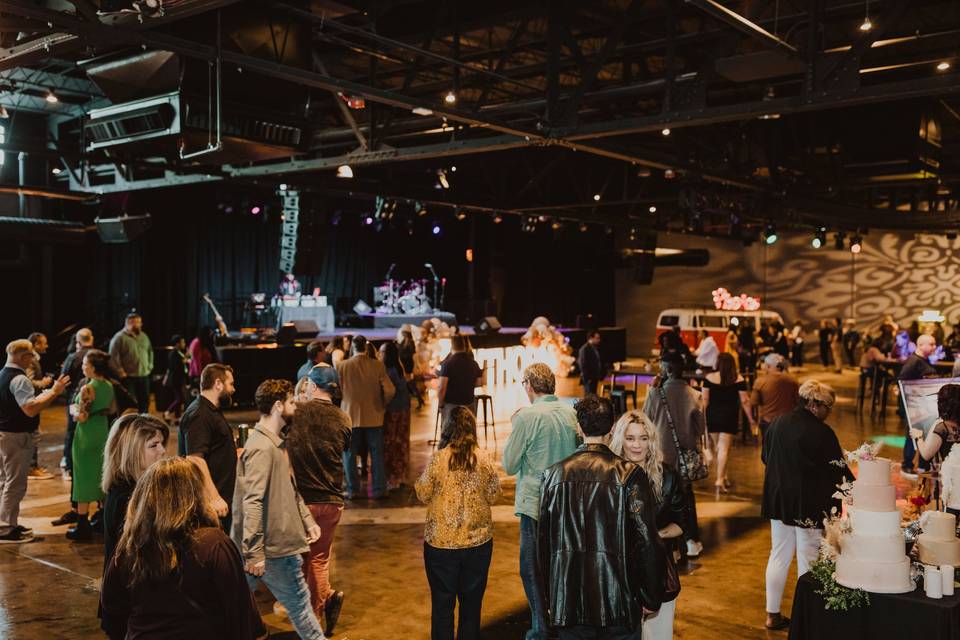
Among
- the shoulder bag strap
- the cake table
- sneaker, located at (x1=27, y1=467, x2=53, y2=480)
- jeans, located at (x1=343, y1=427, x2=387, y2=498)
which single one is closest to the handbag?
the shoulder bag strap

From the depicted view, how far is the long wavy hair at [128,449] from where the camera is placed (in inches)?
126

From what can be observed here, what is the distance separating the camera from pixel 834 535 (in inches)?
143

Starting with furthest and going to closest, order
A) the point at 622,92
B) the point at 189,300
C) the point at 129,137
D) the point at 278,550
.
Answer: the point at 189,300, the point at 622,92, the point at 129,137, the point at 278,550

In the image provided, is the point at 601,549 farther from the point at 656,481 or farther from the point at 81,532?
the point at 81,532

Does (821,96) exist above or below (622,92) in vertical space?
below

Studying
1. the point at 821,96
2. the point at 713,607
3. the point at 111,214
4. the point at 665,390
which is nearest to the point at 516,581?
the point at 713,607

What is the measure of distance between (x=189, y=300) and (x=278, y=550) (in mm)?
16103

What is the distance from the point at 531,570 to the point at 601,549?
1396mm

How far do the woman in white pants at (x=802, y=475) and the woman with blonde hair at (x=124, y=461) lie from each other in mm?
3156

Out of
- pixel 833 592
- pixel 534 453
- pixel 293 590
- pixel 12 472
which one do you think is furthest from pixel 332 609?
pixel 12 472

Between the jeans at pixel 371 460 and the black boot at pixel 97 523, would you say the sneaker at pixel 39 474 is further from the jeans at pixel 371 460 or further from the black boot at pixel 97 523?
the jeans at pixel 371 460

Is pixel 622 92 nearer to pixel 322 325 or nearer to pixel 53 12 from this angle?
pixel 53 12

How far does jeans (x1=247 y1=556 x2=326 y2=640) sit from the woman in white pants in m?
2.44

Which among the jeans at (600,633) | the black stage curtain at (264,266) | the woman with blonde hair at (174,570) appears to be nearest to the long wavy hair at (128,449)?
the woman with blonde hair at (174,570)
